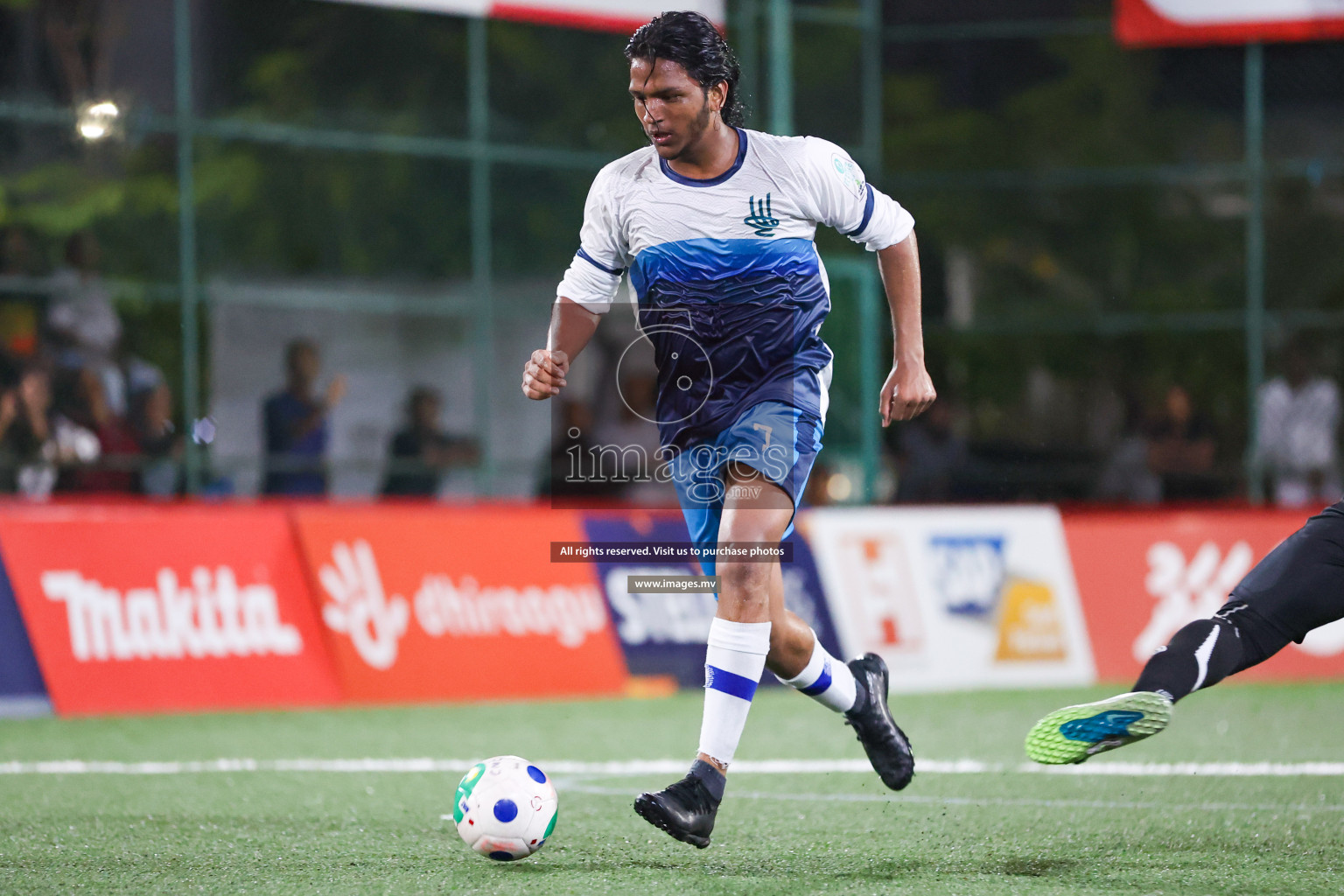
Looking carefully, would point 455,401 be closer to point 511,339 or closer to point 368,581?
point 511,339

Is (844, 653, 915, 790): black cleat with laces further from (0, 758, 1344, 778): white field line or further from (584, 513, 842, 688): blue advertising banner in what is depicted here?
(584, 513, 842, 688): blue advertising banner

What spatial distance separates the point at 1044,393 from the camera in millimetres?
15953

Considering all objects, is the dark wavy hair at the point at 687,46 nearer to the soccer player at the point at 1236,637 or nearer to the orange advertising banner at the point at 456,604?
the soccer player at the point at 1236,637

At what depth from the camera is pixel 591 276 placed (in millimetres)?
5055

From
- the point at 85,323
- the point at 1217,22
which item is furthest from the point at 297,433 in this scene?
the point at 1217,22

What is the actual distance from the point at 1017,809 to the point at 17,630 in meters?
5.35

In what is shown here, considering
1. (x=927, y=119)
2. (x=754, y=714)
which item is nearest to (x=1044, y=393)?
(x=927, y=119)

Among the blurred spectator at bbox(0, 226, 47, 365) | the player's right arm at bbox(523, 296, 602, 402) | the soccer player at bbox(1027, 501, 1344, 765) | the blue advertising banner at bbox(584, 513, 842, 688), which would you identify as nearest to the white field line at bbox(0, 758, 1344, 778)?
the soccer player at bbox(1027, 501, 1344, 765)

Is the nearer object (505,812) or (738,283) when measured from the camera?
(505,812)

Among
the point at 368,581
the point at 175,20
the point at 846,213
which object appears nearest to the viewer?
the point at 846,213

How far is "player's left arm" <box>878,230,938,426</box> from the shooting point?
484cm

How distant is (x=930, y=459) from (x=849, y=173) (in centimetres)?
977

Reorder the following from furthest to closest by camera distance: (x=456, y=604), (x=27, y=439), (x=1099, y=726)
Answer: (x=27, y=439) < (x=456, y=604) < (x=1099, y=726)

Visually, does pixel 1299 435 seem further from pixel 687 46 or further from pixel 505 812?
pixel 505 812
